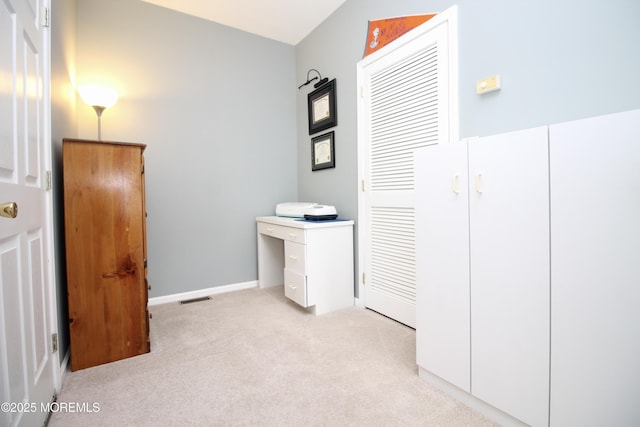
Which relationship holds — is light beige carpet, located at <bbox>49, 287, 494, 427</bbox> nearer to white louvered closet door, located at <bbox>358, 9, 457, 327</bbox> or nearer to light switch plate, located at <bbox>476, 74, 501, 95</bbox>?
white louvered closet door, located at <bbox>358, 9, 457, 327</bbox>

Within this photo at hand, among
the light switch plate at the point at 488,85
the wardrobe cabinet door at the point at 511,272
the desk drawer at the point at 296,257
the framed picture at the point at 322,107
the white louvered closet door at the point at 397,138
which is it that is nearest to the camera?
the wardrobe cabinet door at the point at 511,272

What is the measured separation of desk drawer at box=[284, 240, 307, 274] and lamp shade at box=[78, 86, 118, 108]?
5.97 ft

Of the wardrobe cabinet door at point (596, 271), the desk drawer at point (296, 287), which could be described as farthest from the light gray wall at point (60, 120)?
the wardrobe cabinet door at point (596, 271)

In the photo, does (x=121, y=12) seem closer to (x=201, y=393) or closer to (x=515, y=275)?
(x=201, y=393)

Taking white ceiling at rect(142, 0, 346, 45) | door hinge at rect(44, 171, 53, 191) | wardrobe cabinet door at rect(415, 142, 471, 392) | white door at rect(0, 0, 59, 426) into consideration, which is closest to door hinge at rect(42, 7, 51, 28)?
white door at rect(0, 0, 59, 426)

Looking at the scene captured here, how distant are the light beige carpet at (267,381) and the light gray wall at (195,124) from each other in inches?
35.3

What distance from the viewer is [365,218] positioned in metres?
2.64

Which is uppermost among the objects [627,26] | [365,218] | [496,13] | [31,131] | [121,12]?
[121,12]

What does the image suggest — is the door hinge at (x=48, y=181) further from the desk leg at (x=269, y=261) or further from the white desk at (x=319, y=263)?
the desk leg at (x=269, y=261)

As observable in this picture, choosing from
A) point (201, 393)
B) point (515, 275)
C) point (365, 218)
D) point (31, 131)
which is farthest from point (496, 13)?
point (201, 393)

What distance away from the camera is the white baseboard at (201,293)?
2.86m

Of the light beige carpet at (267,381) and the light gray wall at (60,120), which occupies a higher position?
the light gray wall at (60,120)

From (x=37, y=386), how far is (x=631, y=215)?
7.17ft

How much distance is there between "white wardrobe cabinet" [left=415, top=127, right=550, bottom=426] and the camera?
1127 millimetres
